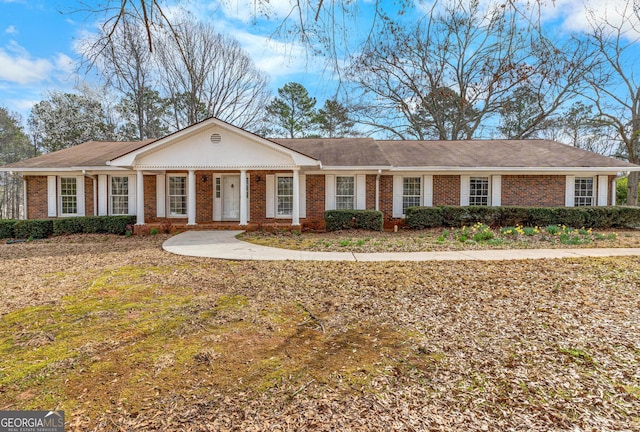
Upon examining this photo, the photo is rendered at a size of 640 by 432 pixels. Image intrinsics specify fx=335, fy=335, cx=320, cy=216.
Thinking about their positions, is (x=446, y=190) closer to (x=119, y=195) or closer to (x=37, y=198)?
(x=119, y=195)

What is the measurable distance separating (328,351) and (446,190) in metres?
13.1

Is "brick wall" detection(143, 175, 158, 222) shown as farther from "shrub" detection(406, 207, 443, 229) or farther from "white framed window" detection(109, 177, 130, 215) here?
"shrub" detection(406, 207, 443, 229)

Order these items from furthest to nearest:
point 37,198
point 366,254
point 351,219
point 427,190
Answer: point 37,198
point 427,190
point 351,219
point 366,254

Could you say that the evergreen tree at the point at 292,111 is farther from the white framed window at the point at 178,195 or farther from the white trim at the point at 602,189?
the white trim at the point at 602,189

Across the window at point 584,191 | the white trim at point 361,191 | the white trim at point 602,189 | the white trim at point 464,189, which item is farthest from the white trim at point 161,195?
the white trim at point 602,189

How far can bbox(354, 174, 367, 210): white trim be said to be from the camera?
1441 cm

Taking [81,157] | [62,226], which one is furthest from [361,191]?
[81,157]

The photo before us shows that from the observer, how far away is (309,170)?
14016 mm

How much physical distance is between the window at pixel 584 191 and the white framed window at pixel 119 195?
20.0 metres

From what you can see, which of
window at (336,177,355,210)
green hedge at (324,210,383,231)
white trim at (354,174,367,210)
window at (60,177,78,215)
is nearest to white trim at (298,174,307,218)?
window at (336,177,355,210)

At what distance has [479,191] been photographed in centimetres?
1494

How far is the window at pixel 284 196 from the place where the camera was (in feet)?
48.5

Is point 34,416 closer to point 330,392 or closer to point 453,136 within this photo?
point 330,392

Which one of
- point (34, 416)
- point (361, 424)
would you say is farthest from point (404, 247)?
point (34, 416)
